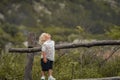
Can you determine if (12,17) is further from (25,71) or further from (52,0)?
(25,71)

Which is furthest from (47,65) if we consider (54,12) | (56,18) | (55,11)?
(54,12)

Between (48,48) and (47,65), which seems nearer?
(48,48)

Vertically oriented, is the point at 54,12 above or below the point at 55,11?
below

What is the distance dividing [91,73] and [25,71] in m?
1.75

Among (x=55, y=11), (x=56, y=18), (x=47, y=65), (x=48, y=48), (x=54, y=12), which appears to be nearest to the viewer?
(x=48, y=48)

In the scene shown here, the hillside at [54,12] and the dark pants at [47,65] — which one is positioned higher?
the hillside at [54,12]

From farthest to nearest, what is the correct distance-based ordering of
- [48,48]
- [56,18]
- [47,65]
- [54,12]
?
[54,12] < [56,18] < [47,65] < [48,48]

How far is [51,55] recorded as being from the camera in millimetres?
11062

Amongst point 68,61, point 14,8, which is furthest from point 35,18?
point 68,61

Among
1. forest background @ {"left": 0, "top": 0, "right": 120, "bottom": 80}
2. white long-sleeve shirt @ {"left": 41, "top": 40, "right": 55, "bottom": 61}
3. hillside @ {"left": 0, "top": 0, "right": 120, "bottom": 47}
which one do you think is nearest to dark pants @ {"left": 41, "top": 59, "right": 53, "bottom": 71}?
white long-sleeve shirt @ {"left": 41, "top": 40, "right": 55, "bottom": 61}

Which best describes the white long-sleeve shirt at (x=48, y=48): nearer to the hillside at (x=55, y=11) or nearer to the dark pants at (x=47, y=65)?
the dark pants at (x=47, y=65)

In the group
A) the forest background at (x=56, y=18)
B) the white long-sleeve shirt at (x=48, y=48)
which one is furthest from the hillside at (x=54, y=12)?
the white long-sleeve shirt at (x=48, y=48)

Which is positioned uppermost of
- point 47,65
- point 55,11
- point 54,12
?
point 55,11

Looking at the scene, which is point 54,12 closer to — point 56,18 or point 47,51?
point 56,18
